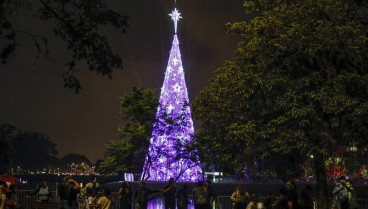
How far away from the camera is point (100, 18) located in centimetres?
1095

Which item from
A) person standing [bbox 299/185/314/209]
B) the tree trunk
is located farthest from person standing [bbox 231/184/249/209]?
the tree trunk

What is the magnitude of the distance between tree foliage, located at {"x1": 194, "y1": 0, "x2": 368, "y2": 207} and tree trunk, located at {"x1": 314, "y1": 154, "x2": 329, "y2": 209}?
15 centimetres

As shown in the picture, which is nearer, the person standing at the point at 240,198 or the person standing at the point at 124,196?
the person standing at the point at 240,198

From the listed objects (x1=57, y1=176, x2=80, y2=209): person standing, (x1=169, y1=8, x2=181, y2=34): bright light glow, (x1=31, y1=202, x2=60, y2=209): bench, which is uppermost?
(x1=169, y1=8, x2=181, y2=34): bright light glow

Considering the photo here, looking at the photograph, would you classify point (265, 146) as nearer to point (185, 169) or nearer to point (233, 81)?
point (233, 81)

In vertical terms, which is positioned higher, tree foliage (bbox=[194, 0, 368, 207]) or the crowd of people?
tree foliage (bbox=[194, 0, 368, 207])

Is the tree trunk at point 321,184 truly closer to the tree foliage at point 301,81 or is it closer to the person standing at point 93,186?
the tree foliage at point 301,81

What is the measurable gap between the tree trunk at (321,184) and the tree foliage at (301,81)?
15 cm

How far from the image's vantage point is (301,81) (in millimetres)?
24031

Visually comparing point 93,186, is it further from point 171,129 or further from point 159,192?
point 171,129

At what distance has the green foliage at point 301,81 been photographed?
23812mm

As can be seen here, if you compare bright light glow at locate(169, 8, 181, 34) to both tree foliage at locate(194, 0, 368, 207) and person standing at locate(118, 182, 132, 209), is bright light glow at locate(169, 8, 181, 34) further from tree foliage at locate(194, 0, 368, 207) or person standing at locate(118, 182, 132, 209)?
person standing at locate(118, 182, 132, 209)

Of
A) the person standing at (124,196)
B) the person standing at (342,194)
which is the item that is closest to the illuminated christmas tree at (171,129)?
the person standing at (124,196)

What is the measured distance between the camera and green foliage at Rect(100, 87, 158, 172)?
5297cm
